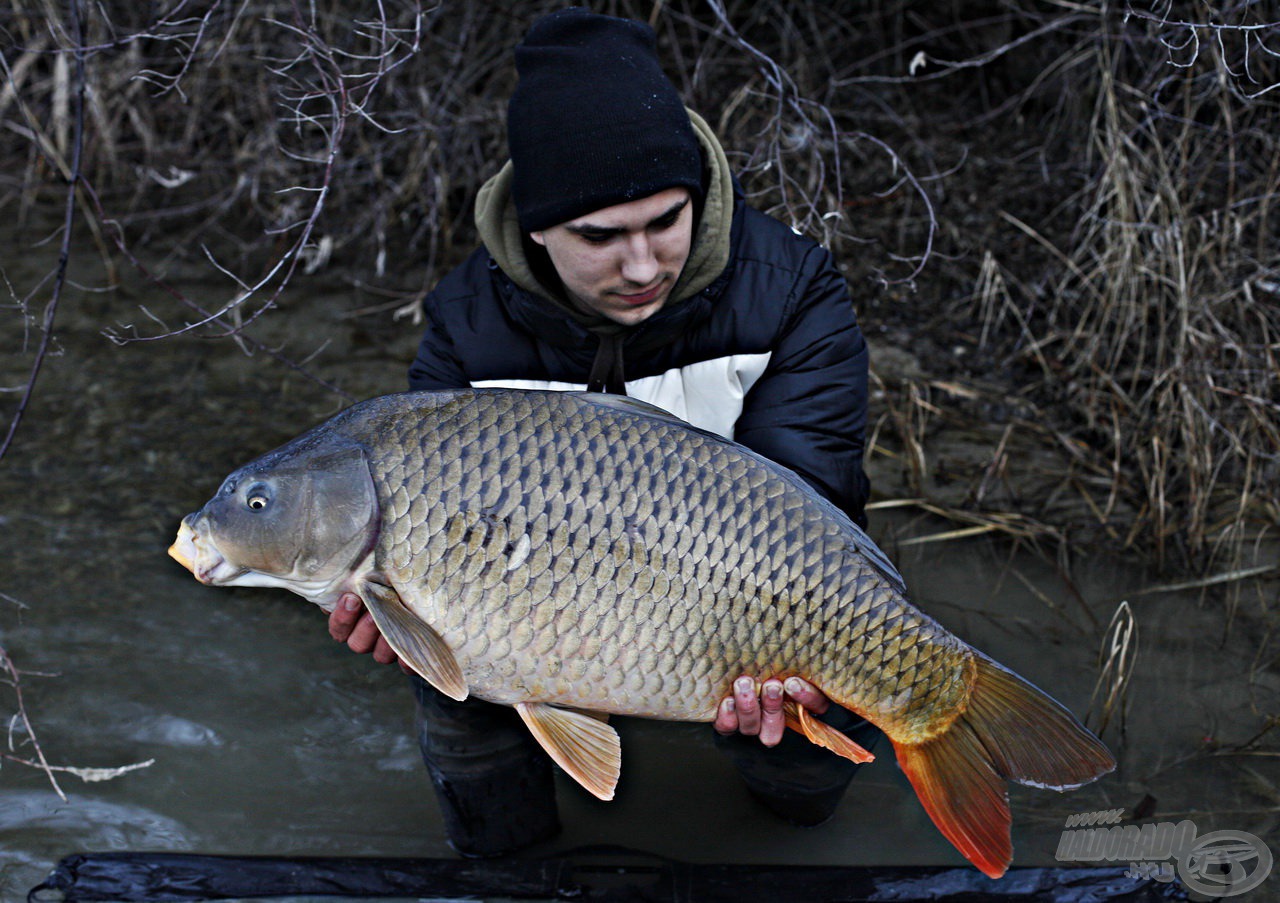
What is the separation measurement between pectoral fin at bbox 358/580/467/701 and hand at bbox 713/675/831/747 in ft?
1.19

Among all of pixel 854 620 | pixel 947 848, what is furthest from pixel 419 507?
pixel 947 848

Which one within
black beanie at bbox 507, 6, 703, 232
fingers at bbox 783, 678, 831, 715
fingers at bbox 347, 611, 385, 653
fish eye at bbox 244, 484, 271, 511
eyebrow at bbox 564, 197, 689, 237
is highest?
black beanie at bbox 507, 6, 703, 232

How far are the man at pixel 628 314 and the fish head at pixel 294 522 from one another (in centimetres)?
14

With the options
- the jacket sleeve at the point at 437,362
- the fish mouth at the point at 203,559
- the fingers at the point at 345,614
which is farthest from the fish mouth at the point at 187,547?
the jacket sleeve at the point at 437,362

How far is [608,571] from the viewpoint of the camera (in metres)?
1.61

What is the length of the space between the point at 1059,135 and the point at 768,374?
2.20 meters

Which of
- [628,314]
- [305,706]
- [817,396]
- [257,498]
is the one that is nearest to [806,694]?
[817,396]

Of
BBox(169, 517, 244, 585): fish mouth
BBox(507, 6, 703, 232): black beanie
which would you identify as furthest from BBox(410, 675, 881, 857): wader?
BBox(507, 6, 703, 232): black beanie

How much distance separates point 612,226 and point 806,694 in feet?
2.37

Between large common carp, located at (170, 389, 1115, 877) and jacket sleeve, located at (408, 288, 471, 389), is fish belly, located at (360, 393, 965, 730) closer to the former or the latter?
large common carp, located at (170, 389, 1115, 877)

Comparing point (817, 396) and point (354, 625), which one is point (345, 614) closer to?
point (354, 625)

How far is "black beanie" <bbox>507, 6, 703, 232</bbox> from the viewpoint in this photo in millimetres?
1799

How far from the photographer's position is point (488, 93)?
3.85 metres

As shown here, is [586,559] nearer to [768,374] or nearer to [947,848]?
[768,374]
